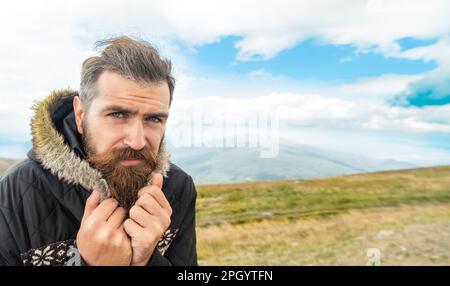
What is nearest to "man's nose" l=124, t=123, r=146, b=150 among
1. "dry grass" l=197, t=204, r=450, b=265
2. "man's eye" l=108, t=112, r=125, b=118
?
"man's eye" l=108, t=112, r=125, b=118

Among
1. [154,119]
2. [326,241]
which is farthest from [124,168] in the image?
[326,241]

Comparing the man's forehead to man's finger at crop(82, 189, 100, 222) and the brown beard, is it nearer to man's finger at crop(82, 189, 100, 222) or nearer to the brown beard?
the brown beard

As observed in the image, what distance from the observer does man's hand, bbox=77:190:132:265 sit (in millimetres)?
2418

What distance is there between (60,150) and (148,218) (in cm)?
103

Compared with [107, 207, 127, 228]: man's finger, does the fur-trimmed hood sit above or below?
above

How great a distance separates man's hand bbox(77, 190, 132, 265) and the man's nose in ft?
1.79

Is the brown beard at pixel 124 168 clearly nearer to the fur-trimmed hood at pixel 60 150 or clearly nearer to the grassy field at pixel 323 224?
the fur-trimmed hood at pixel 60 150

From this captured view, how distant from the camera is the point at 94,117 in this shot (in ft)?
9.98

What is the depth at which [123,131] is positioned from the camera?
2.95 meters

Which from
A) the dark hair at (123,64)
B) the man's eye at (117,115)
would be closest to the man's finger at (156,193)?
the man's eye at (117,115)

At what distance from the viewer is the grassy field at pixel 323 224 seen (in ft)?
27.1

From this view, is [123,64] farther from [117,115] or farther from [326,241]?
Answer: [326,241]

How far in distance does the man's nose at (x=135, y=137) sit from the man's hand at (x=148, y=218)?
51 centimetres
